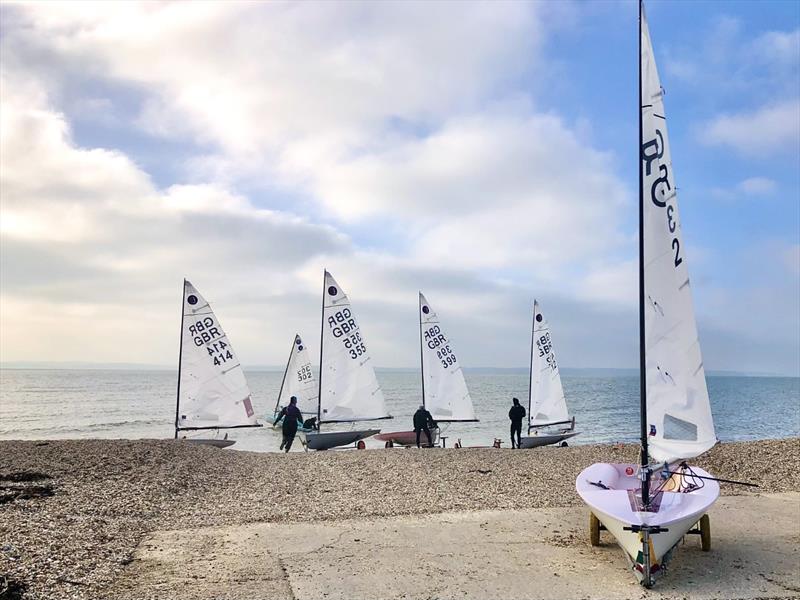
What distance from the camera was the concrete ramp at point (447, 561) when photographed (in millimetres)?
5902

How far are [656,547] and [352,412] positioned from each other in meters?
15.2

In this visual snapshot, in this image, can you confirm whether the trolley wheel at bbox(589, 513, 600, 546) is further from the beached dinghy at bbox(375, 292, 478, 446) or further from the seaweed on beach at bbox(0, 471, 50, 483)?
the beached dinghy at bbox(375, 292, 478, 446)

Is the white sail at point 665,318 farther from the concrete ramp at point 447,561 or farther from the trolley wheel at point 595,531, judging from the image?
the concrete ramp at point 447,561

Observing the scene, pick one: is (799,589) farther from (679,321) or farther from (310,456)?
(310,456)

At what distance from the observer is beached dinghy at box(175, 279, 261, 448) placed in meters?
18.7

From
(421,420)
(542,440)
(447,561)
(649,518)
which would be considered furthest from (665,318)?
(542,440)

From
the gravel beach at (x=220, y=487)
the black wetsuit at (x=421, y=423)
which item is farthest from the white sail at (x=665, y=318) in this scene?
the black wetsuit at (x=421, y=423)

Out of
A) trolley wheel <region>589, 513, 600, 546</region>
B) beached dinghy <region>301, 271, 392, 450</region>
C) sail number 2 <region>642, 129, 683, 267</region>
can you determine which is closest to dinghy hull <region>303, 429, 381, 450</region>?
beached dinghy <region>301, 271, 392, 450</region>

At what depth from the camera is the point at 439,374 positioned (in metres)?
22.1

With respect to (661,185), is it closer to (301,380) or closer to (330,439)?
(330,439)

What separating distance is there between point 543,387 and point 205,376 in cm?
1188

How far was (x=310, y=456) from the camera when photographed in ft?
45.8

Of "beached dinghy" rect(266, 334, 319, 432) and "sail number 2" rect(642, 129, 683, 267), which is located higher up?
"sail number 2" rect(642, 129, 683, 267)

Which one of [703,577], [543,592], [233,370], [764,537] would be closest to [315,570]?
[543,592]
